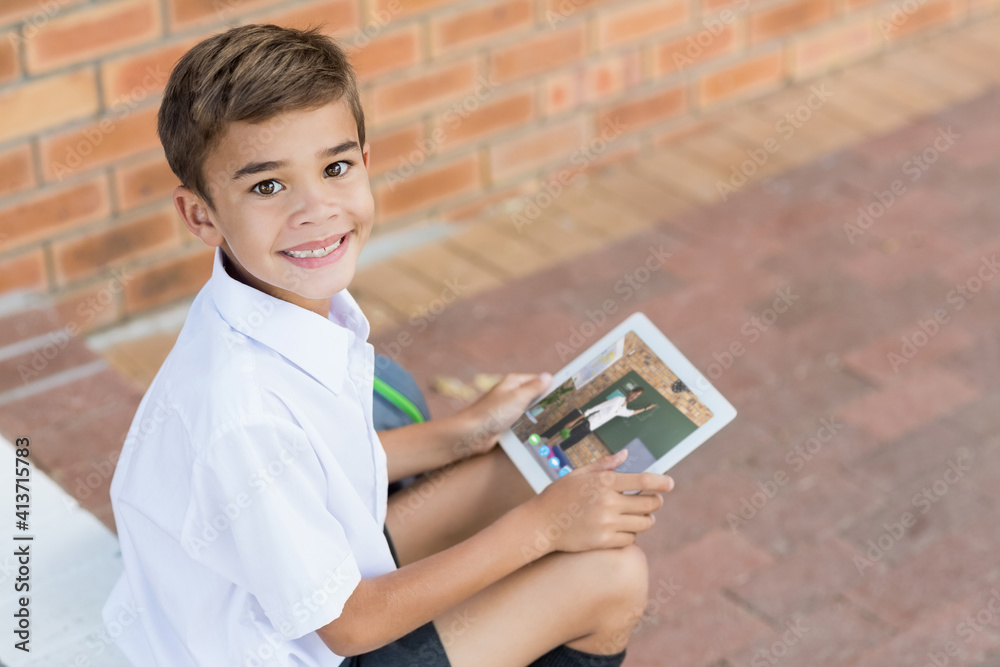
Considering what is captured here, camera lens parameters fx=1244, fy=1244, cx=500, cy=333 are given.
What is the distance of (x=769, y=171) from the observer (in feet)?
12.6

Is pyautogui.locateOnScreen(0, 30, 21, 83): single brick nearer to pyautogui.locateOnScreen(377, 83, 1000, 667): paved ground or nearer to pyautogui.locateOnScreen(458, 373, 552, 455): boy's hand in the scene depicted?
pyautogui.locateOnScreen(377, 83, 1000, 667): paved ground

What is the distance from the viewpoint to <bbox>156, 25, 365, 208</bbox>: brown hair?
1511 mm

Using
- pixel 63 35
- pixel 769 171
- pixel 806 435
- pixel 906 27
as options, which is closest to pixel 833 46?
pixel 906 27

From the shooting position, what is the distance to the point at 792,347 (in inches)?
122

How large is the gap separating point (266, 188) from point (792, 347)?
186 cm

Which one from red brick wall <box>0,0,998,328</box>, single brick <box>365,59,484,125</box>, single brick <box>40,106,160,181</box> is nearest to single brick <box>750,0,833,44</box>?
red brick wall <box>0,0,998,328</box>

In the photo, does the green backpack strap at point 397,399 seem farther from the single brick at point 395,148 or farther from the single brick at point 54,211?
the single brick at point 395,148

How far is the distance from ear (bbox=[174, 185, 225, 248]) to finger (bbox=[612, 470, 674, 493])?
641 mm

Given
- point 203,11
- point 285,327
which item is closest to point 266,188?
point 285,327

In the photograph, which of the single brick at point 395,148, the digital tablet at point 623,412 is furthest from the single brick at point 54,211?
the digital tablet at point 623,412

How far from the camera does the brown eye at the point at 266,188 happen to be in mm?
1554

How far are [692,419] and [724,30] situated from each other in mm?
2388

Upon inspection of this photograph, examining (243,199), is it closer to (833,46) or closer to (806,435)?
(806,435)

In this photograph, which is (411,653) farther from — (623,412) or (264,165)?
(264,165)
